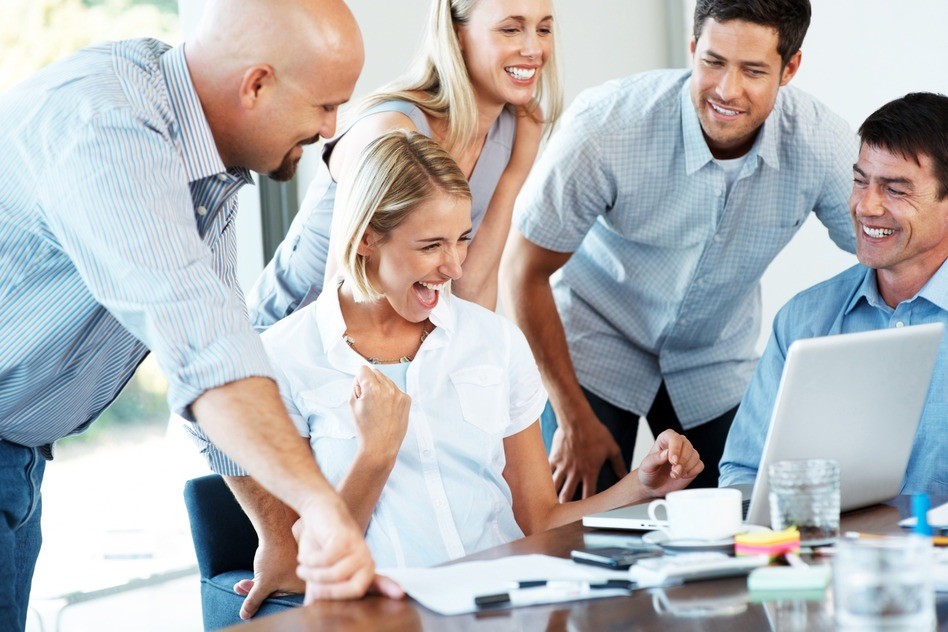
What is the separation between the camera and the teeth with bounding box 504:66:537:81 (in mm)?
2486

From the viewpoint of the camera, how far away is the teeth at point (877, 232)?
2197 mm

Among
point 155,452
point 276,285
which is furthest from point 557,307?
point 155,452

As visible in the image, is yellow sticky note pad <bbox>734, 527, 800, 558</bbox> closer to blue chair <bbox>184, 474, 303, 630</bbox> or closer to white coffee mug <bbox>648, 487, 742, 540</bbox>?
white coffee mug <bbox>648, 487, 742, 540</bbox>

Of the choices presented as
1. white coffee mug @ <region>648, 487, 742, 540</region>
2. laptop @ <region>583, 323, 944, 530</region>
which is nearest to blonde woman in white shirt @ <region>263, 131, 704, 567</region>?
laptop @ <region>583, 323, 944, 530</region>

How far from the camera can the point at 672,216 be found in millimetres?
2861

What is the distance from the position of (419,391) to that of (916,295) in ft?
3.12

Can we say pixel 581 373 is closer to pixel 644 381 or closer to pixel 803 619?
pixel 644 381

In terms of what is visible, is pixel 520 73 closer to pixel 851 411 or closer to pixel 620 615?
pixel 851 411

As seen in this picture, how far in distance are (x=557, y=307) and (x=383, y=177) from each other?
116cm

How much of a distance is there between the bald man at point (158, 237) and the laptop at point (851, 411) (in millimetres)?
569

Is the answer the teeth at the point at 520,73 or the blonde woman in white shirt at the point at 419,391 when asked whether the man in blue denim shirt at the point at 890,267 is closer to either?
the blonde woman in white shirt at the point at 419,391

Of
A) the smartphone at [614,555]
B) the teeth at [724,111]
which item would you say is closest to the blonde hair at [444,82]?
the teeth at [724,111]

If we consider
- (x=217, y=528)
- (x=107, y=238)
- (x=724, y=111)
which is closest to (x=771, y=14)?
(x=724, y=111)

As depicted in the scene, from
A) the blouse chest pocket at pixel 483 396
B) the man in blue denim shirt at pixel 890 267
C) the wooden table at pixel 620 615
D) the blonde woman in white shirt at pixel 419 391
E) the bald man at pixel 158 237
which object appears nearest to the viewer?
the wooden table at pixel 620 615
